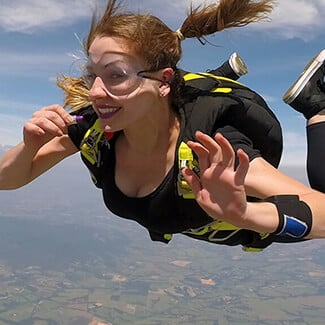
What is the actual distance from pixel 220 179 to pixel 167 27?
1.20 meters

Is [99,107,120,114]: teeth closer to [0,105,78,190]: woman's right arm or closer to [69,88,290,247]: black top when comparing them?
[0,105,78,190]: woman's right arm

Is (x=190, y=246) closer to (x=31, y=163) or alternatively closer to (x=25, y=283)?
(x=25, y=283)

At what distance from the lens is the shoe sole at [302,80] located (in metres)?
3.00

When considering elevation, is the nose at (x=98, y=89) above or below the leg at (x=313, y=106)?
above

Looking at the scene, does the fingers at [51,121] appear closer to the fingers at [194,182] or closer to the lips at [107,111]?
the lips at [107,111]

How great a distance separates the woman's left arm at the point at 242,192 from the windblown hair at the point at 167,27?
79cm

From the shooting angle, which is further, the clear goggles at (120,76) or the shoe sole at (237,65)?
the shoe sole at (237,65)

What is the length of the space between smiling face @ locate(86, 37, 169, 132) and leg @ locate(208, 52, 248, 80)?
3.65 ft

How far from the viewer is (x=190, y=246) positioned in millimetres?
159875

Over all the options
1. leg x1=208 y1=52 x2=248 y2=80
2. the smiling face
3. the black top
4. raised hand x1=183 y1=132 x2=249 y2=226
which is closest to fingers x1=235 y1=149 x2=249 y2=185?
raised hand x1=183 y1=132 x2=249 y2=226

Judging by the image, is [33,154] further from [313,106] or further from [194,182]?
[313,106]

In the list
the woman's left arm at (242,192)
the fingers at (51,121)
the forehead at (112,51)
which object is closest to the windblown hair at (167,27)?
the forehead at (112,51)

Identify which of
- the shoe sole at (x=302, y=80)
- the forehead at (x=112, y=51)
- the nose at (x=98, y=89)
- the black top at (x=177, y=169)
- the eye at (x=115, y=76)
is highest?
the forehead at (x=112, y=51)

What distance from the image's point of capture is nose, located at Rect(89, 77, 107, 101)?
253 cm
